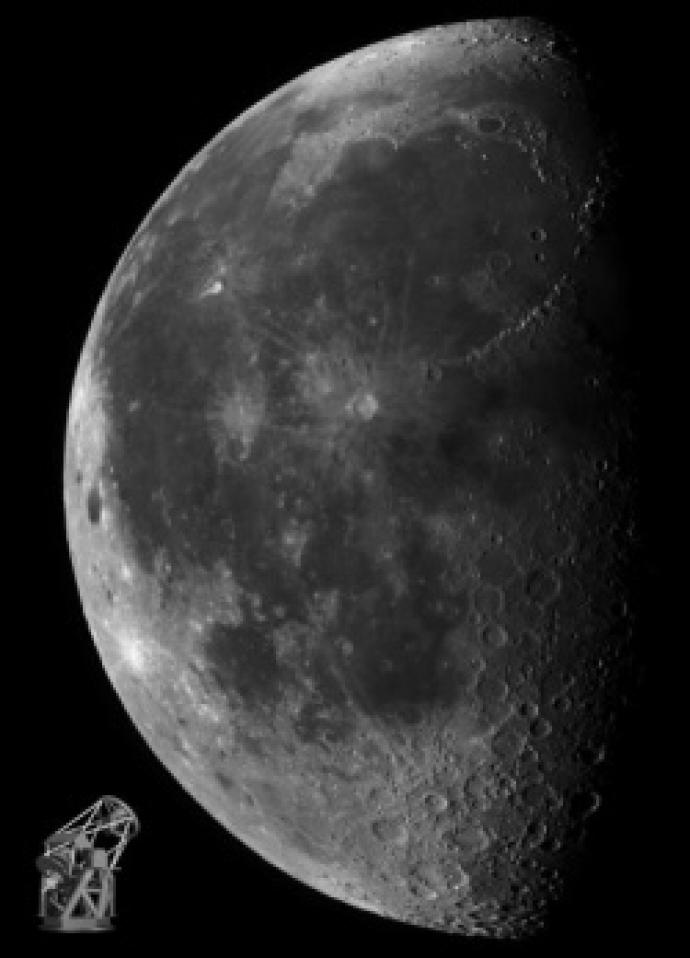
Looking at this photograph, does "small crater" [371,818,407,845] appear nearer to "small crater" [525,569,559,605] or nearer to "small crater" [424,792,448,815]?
"small crater" [424,792,448,815]

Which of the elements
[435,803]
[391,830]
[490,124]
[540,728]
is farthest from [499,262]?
[391,830]

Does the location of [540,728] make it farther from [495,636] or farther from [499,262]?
→ [499,262]

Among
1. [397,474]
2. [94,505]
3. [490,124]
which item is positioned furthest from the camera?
[94,505]

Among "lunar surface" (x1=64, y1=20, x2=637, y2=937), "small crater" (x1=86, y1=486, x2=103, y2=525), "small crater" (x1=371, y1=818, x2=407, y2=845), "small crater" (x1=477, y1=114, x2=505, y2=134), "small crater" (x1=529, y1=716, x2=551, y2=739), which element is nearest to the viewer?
"lunar surface" (x1=64, y1=20, x2=637, y2=937)

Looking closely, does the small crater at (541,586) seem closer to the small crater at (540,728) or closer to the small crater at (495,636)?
the small crater at (495,636)

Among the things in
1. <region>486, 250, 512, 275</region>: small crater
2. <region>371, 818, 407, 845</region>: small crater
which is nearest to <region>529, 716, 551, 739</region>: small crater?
<region>371, 818, 407, 845</region>: small crater

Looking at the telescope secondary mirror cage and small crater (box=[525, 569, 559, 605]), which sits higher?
small crater (box=[525, 569, 559, 605])

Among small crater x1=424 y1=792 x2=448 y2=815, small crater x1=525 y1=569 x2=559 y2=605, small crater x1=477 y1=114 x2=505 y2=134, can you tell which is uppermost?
small crater x1=477 y1=114 x2=505 y2=134

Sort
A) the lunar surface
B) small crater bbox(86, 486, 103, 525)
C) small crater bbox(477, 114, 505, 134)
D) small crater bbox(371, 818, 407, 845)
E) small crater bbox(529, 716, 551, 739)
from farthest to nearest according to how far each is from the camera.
Answer: small crater bbox(86, 486, 103, 525) < small crater bbox(371, 818, 407, 845) < small crater bbox(477, 114, 505, 134) < small crater bbox(529, 716, 551, 739) < the lunar surface

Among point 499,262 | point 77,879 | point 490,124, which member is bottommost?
point 77,879

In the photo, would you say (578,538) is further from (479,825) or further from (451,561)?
(479,825)
